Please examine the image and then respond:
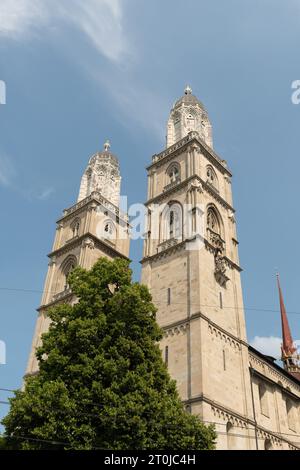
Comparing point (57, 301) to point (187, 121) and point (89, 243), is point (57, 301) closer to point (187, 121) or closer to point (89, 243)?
point (89, 243)

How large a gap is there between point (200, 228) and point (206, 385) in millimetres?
11109

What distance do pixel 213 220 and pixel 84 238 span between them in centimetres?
1118

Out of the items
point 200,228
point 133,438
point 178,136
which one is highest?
point 178,136

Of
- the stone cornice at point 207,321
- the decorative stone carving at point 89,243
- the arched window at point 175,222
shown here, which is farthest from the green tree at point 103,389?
the decorative stone carving at point 89,243

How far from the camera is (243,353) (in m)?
31.6

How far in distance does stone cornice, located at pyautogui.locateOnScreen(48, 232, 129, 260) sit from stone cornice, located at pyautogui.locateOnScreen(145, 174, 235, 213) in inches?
230

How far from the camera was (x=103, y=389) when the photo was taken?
1797 centimetres

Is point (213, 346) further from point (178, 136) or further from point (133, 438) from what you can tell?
point (178, 136)

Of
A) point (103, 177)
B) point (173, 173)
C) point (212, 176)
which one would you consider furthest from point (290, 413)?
point (103, 177)

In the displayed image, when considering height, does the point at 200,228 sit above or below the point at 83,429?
above

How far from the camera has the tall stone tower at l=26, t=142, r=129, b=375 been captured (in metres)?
39.2
